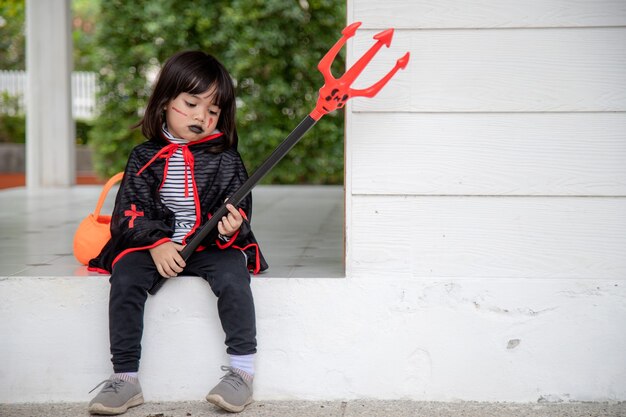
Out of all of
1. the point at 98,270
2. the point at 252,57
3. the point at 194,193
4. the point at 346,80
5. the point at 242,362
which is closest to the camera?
the point at 346,80

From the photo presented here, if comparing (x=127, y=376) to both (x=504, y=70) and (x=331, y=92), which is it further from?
(x=504, y=70)

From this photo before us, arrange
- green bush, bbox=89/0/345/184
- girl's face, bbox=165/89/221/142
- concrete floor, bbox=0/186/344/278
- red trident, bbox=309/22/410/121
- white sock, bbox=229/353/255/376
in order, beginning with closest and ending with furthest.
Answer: red trident, bbox=309/22/410/121
white sock, bbox=229/353/255/376
girl's face, bbox=165/89/221/142
concrete floor, bbox=0/186/344/278
green bush, bbox=89/0/345/184

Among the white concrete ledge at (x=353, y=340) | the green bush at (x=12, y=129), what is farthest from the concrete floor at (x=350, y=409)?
the green bush at (x=12, y=129)

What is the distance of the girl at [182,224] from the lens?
2.50 meters

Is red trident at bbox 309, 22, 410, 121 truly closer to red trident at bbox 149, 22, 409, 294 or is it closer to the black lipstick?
red trident at bbox 149, 22, 409, 294

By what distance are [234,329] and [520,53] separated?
44.9 inches

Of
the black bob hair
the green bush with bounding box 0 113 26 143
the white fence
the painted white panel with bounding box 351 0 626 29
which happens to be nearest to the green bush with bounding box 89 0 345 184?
the white fence

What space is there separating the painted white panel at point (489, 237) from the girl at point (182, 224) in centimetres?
37

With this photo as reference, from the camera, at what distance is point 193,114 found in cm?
264

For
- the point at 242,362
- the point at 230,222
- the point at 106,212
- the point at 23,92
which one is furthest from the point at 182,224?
the point at 23,92

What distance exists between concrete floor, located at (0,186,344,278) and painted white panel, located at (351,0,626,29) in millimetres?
788

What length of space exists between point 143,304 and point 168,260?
0.50 ft

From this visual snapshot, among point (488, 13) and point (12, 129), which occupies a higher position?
point (488, 13)

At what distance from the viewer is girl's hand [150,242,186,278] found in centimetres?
250
